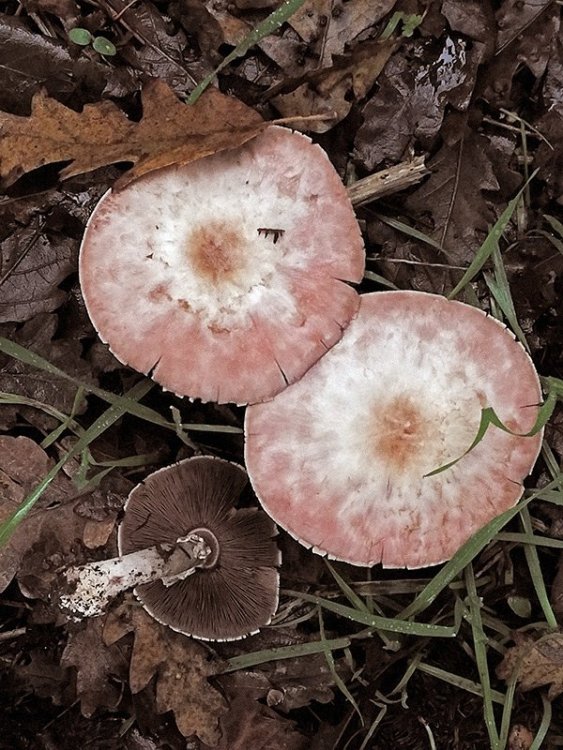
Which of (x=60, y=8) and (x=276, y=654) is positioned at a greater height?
(x=60, y=8)

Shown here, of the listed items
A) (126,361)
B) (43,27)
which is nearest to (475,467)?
(126,361)

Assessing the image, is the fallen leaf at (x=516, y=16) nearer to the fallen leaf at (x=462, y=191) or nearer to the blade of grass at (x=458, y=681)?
the fallen leaf at (x=462, y=191)

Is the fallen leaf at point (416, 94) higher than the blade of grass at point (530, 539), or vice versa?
the fallen leaf at point (416, 94)

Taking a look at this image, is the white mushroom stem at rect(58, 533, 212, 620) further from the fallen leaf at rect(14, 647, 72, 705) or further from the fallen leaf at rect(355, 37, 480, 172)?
the fallen leaf at rect(355, 37, 480, 172)

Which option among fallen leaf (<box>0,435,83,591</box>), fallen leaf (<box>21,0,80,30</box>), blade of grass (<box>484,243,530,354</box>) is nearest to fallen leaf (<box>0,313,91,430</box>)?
fallen leaf (<box>0,435,83,591</box>)

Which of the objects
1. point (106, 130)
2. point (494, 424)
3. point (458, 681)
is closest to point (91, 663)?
point (458, 681)

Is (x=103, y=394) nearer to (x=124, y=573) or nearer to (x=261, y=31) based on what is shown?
(x=124, y=573)

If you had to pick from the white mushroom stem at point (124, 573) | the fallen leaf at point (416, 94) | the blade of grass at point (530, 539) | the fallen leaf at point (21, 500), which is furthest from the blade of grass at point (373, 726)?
the fallen leaf at point (416, 94)
